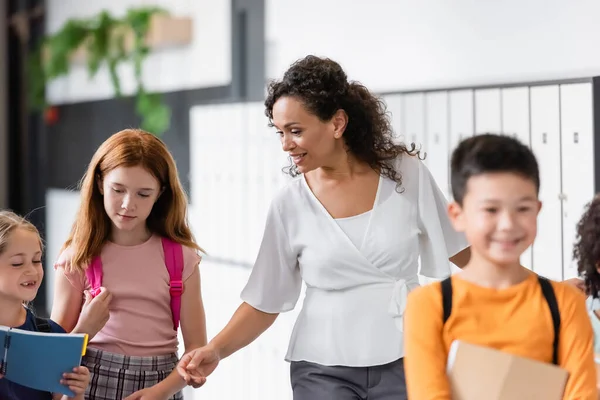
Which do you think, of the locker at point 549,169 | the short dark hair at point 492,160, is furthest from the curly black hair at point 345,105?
the locker at point 549,169

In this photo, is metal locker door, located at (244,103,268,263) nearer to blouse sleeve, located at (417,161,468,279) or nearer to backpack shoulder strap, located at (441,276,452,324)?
blouse sleeve, located at (417,161,468,279)

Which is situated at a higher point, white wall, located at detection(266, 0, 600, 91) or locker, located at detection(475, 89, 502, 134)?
white wall, located at detection(266, 0, 600, 91)

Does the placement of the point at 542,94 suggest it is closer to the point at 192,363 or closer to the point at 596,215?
the point at 596,215

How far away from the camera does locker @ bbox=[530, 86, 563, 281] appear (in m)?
2.58

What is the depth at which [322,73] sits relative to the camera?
1954mm

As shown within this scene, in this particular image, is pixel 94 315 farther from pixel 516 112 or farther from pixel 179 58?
pixel 179 58

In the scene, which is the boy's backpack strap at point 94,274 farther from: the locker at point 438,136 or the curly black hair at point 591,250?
the locker at point 438,136

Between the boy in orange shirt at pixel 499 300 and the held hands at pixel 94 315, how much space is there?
3.04ft

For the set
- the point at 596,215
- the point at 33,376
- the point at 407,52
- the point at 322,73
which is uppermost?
the point at 407,52

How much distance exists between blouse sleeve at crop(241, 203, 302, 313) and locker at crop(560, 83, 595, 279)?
931mm

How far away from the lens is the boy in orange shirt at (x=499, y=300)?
1344mm

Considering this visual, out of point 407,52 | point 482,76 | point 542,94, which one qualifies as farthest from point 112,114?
point 542,94

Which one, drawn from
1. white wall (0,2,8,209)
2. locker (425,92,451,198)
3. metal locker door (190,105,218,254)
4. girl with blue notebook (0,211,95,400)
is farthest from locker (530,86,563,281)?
white wall (0,2,8,209)

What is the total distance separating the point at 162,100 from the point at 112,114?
76cm
